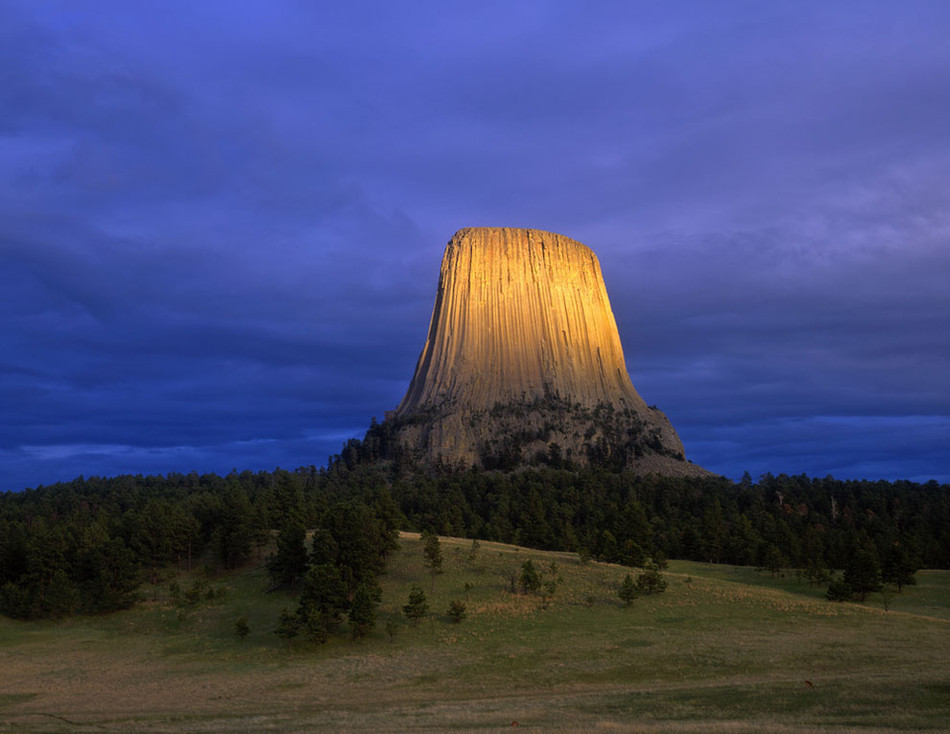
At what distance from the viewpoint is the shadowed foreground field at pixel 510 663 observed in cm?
2466

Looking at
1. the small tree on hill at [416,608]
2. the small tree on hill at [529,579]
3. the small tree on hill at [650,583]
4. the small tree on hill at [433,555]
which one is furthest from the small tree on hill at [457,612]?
the small tree on hill at [650,583]

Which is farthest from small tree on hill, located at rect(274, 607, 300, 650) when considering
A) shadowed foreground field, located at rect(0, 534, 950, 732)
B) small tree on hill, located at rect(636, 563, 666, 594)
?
small tree on hill, located at rect(636, 563, 666, 594)

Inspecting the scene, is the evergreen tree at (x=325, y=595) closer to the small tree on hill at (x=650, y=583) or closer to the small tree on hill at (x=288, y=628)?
the small tree on hill at (x=288, y=628)

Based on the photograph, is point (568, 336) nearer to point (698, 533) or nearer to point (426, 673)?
point (698, 533)

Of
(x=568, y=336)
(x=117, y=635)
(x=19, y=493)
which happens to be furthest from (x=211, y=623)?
(x=568, y=336)

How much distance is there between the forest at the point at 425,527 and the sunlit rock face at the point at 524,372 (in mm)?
21120

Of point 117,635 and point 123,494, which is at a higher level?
point 123,494

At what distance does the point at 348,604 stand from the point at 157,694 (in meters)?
13.5

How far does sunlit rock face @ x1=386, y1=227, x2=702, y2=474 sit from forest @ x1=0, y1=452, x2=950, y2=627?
69.3 feet

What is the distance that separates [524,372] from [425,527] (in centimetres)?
8411

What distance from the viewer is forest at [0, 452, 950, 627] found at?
5653 centimetres

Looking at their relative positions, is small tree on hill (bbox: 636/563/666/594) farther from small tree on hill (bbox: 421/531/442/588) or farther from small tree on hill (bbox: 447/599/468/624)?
small tree on hill (bbox: 421/531/442/588)

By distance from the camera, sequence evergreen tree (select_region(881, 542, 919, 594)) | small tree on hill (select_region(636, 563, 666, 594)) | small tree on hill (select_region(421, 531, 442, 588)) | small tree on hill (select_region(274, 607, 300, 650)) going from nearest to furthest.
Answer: small tree on hill (select_region(274, 607, 300, 650))
small tree on hill (select_region(636, 563, 666, 594))
small tree on hill (select_region(421, 531, 442, 588))
evergreen tree (select_region(881, 542, 919, 594))

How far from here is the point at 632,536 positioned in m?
71.6
